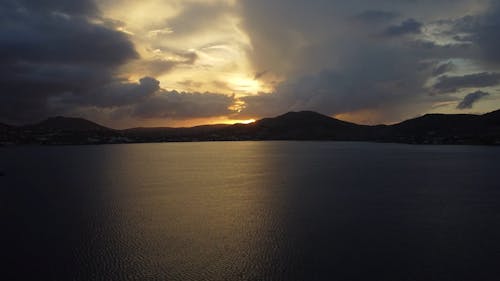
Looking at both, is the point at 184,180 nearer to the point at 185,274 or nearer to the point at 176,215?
the point at 176,215

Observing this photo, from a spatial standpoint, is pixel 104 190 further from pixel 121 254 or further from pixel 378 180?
pixel 378 180

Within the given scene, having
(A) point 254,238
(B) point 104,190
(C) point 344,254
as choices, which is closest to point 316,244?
(C) point 344,254

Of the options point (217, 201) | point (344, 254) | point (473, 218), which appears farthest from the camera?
point (217, 201)

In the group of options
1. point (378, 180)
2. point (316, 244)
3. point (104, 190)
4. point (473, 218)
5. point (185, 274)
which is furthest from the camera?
point (378, 180)

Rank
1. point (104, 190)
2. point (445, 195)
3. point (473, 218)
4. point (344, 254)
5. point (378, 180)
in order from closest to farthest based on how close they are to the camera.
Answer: point (344, 254) < point (473, 218) < point (445, 195) < point (104, 190) < point (378, 180)

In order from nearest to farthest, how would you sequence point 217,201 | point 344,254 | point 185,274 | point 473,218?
point 185,274 < point 344,254 < point 473,218 < point 217,201

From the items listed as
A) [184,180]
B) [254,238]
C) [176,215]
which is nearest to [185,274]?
[254,238]

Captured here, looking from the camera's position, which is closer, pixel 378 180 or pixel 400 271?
pixel 400 271

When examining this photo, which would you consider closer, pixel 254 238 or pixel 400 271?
pixel 400 271
